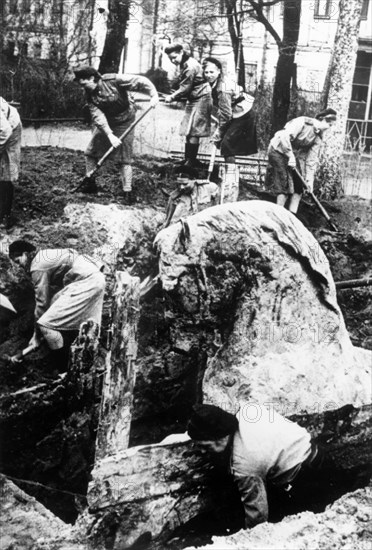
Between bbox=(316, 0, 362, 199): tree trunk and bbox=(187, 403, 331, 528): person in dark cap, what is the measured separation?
5.15ft

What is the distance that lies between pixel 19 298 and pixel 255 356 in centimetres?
147

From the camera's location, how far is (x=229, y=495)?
4133mm

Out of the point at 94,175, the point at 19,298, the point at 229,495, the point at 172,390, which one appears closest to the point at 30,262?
the point at 19,298

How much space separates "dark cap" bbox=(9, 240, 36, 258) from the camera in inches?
159

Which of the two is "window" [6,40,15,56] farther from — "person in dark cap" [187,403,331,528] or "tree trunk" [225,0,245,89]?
"person in dark cap" [187,403,331,528]

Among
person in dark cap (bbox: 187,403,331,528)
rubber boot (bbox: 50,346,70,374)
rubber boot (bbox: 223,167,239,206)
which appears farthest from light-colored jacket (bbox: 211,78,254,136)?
person in dark cap (bbox: 187,403,331,528)

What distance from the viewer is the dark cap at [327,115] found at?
4504mm

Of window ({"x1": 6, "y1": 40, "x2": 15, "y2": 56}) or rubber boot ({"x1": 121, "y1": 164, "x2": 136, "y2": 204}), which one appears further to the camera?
rubber boot ({"x1": 121, "y1": 164, "x2": 136, "y2": 204})

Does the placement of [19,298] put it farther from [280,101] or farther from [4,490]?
[280,101]

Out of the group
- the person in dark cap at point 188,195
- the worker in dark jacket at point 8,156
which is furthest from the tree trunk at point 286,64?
the worker in dark jacket at point 8,156

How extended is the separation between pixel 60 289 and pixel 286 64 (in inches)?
77.9

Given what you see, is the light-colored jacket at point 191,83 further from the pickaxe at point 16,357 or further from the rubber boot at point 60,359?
the pickaxe at point 16,357

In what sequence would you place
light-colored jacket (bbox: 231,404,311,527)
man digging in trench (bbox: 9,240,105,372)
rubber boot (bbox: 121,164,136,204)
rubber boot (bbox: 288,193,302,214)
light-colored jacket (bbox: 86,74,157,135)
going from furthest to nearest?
rubber boot (bbox: 288,193,302,214)
rubber boot (bbox: 121,164,136,204)
light-colored jacket (bbox: 86,74,157,135)
man digging in trench (bbox: 9,240,105,372)
light-colored jacket (bbox: 231,404,311,527)

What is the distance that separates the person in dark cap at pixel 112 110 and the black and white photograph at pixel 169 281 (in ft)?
0.04
